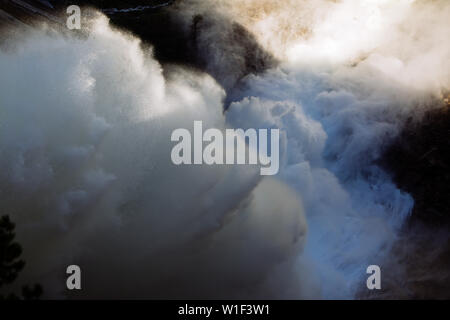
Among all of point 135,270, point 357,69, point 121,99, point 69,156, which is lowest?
point 135,270

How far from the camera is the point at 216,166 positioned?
22.1 metres

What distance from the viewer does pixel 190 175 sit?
21609mm

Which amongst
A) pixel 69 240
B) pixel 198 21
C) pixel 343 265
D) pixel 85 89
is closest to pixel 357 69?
pixel 198 21

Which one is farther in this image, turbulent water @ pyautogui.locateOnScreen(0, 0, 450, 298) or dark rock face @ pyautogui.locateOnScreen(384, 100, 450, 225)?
dark rock face @ pyautogui.locateOnScreen(384, 100, 450, 225)

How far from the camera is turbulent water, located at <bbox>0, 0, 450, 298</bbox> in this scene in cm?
1956

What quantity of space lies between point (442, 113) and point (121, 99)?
69.4 ft

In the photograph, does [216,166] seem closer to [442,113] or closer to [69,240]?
[69,240]

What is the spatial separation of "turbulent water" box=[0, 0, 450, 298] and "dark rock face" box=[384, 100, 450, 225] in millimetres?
881

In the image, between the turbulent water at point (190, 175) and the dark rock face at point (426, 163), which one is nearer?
the turbulent water at point (190, 175)

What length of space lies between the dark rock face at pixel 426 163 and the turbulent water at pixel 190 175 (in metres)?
0.88

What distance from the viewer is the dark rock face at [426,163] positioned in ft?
92.7

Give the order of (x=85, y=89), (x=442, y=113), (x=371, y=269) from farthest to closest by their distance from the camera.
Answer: (x=442, y=113), (x=371, y=269), (x=85, y=89)

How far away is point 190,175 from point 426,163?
1662cm

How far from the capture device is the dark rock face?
2825cm
